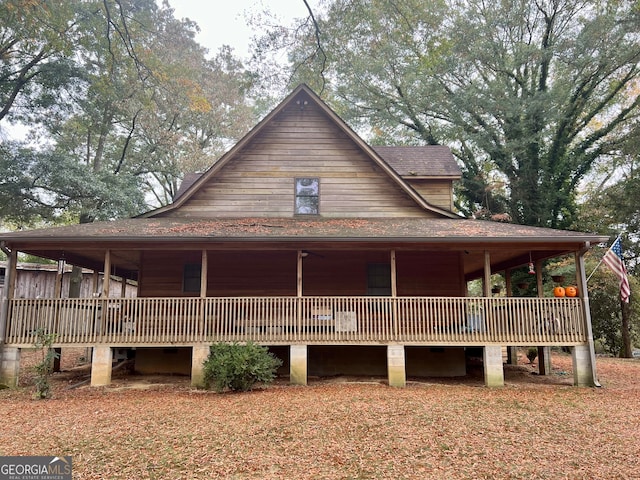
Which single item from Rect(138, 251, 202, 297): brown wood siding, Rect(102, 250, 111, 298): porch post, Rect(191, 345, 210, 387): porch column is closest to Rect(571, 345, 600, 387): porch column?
Rect(191, 345, 210, 387): porch column

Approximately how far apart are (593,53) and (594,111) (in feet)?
11.5

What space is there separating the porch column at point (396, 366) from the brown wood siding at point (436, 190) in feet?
23.1

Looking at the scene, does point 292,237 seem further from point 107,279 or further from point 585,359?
point 585,359

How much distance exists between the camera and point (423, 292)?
1337cm

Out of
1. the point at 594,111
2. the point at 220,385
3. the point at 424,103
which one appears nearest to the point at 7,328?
the point at 220,385

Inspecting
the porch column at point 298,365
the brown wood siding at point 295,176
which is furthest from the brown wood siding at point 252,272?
the porch column at point 298,365

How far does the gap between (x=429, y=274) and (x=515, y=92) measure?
55.4 feet

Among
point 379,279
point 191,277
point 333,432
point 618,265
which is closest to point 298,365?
point 379,279

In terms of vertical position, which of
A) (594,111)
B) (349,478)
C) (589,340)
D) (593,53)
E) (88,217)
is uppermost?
(593,53)

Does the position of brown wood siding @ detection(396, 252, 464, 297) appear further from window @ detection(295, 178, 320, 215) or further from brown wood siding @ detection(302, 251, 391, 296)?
window @ detection(295, 178, 320, 215)

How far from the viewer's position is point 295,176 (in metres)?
13.8

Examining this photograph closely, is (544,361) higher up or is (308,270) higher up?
(308,270)

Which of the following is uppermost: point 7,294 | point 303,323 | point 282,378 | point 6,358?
point 7,294

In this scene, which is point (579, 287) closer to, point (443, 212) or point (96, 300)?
point (443, 212)
